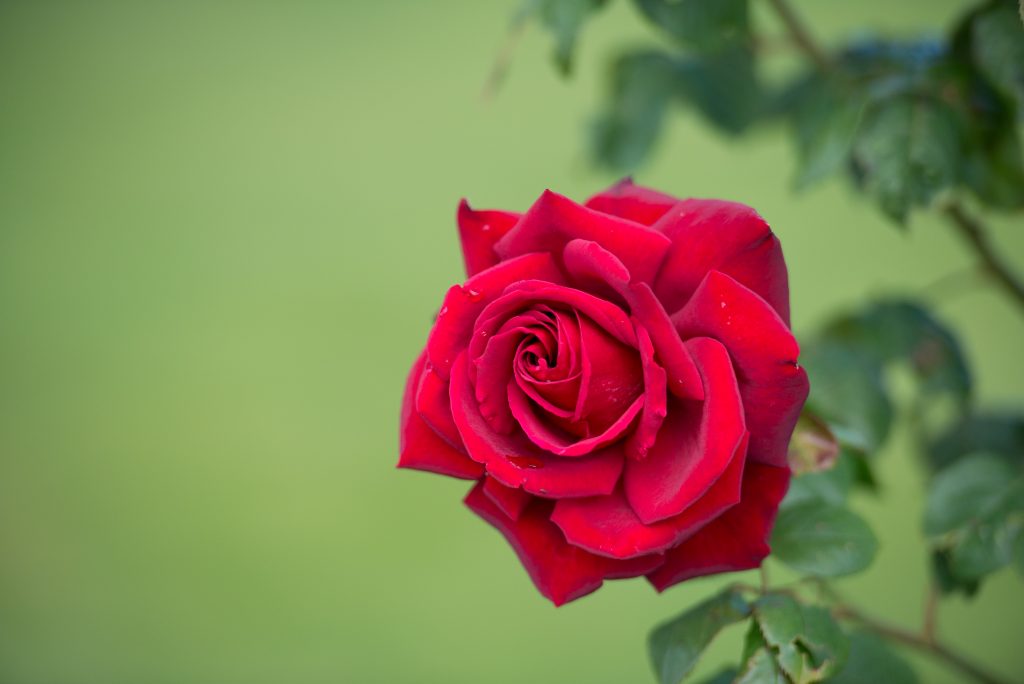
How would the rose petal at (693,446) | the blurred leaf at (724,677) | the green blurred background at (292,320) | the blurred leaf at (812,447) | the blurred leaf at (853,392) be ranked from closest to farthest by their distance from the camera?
the rose petal at (693,446) < the blurred leaf at (812,447) < the blurred leaf at (724,677) < the blurred leaf at (853,392) < the green blurred background at (292,320)

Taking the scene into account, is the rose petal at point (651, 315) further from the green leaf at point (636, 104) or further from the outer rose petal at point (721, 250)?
the green leaf at point (636, 104)

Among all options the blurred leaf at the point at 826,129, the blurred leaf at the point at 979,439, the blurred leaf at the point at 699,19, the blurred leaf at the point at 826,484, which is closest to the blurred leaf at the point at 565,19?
the blurred leaf at the point at 699,19

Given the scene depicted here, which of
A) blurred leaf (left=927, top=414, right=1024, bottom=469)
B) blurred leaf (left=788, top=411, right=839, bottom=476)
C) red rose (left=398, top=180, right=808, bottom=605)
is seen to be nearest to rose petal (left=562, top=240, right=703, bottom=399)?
red rose (left=398, top=180, right=808, bottom=605)

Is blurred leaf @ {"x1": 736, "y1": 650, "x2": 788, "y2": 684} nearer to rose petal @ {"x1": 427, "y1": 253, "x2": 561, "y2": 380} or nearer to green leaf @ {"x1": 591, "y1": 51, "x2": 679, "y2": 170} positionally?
rose petal @ {"x1": 427, "y1": 253, "x2": 561, "y2": 380}

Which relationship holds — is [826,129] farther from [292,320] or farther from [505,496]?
[292,320]

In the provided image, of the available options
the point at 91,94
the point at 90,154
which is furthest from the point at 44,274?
the point at 91,94

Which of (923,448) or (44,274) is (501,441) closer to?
(923,448)
